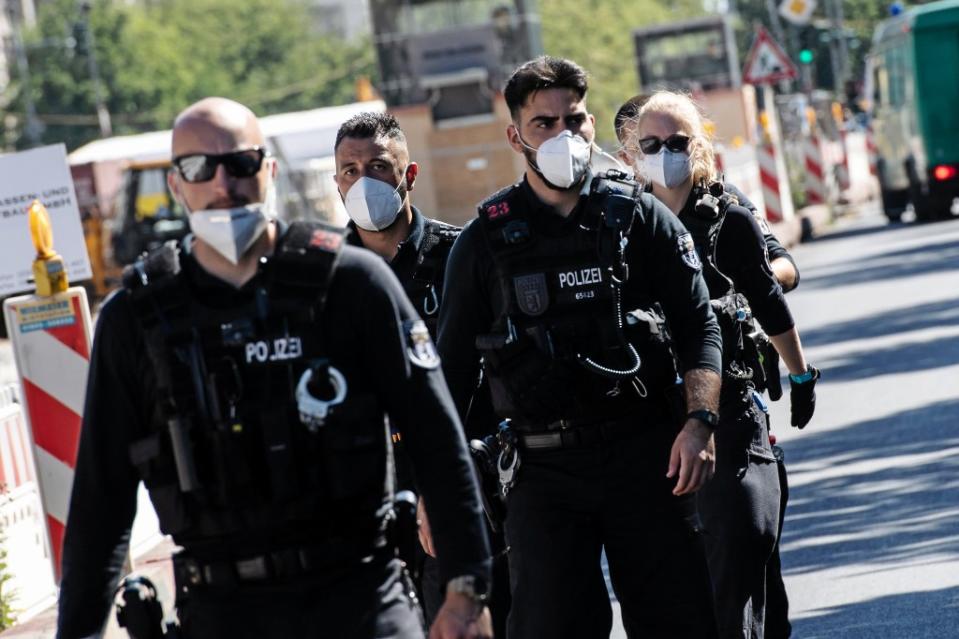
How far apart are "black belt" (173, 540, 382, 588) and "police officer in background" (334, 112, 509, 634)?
6.55 feet

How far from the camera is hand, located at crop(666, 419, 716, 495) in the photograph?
4.89 m

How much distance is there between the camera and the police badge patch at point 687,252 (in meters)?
5.14

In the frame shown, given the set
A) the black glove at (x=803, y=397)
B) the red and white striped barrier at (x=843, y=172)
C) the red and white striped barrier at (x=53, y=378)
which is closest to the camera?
the black glove at (x=803, y=397)

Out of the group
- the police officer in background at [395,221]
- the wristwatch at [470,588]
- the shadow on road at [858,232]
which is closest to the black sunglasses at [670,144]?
the police officer in background at [395,221]

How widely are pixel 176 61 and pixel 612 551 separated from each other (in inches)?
3452

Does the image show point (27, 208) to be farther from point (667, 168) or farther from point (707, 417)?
point (707, 417)

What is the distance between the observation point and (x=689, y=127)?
613 cm

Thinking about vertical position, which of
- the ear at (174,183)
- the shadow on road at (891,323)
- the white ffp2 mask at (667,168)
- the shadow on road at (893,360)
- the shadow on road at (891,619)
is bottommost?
the shadow on road at (891,323)

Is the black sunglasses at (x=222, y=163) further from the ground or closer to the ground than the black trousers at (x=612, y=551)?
further from the ground

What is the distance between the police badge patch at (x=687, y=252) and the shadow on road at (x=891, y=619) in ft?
7.01

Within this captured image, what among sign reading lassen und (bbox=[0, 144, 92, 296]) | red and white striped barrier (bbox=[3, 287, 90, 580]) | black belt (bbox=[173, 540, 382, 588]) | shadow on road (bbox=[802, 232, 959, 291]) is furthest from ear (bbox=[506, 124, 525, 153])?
shadow on road (bbox=[802, 232, 959, 291])

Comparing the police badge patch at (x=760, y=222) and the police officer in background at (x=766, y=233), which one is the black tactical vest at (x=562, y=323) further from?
the police officer in background at (x=766, y=233)

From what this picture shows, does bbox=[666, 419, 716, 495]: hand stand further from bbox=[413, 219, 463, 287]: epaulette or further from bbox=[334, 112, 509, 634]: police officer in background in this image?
bbox=[413, 219, 463, 287]: epaulette

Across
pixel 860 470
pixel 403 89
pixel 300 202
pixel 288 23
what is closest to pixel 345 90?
pixel 288 23
